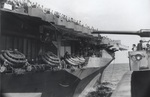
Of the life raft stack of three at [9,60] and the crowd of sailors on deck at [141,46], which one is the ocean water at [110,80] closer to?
the crowd of sailors on deck at [141,46]

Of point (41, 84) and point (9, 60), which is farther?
point (41, 84)

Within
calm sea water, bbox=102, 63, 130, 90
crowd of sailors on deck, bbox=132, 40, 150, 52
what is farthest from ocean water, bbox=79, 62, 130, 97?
crowd of sailors on deck, bbox=132, 40, 150, 52

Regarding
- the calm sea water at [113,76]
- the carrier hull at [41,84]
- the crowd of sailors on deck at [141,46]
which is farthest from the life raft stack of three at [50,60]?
the calm sea water at [113,76]

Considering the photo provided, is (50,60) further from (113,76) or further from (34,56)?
(113,76)

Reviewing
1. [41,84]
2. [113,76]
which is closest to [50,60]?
[41,84]

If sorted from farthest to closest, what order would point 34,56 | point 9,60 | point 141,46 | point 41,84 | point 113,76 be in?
point 113,76 < point 34,56 < point 41,84 < point 9,60 < point 141,46

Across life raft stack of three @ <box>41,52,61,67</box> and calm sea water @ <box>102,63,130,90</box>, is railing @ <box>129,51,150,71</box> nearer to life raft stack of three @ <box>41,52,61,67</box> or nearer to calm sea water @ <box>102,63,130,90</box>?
life raft stack of three @ <box>41,52,61,67</box>

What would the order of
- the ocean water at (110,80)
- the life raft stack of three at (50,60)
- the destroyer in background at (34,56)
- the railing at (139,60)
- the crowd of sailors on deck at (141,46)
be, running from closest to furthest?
1. the railing at (139,60)
2. the crowd of sailors on deck at (141,46)
3. the destroyer in background at (34,56)
4. the life raft stack of three at (50,60)
5. the ocean water at (110,80)

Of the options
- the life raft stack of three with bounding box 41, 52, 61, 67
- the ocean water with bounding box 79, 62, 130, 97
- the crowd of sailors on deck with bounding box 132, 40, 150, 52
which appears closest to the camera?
the crowd of sailors on deck with bounding box 132, 40, 150, 52

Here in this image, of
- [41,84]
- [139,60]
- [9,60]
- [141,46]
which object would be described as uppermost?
[141,46]

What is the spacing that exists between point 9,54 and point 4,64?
23.5 inches

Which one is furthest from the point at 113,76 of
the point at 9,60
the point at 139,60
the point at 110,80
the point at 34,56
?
the point at 139,60

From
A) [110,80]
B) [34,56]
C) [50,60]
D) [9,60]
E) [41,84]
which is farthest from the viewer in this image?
[110,80]

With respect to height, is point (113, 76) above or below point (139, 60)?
below
